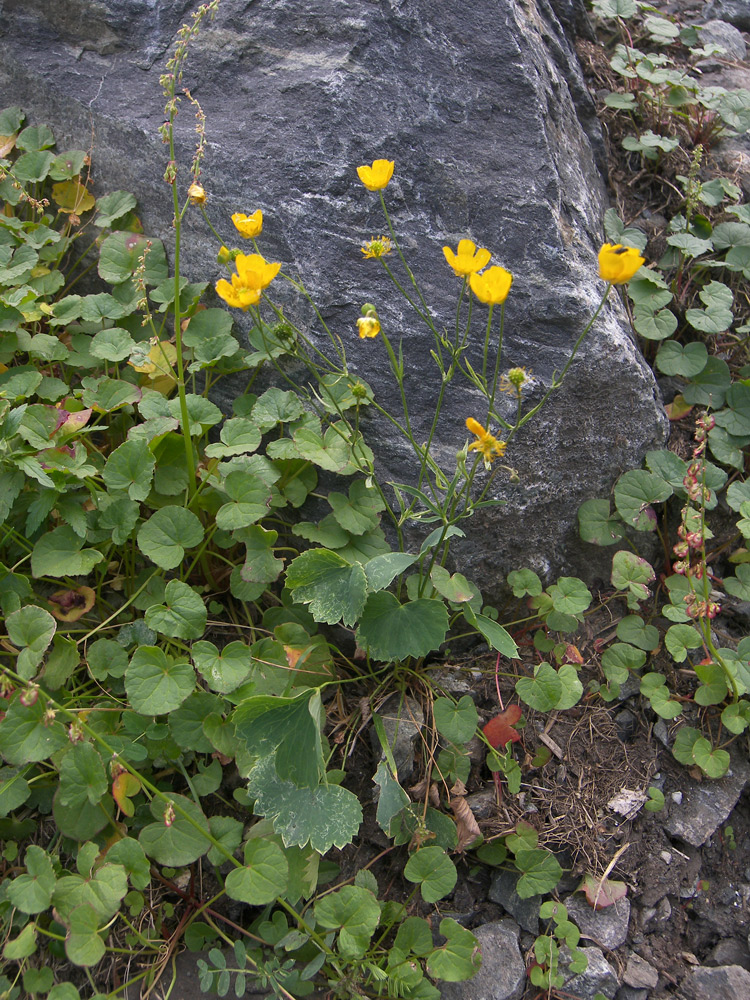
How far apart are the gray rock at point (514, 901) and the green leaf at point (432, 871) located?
0.26 metres

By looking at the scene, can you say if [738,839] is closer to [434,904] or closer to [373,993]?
[434,904]

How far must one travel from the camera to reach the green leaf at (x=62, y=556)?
1987 mm

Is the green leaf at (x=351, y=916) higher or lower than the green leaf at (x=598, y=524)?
lower

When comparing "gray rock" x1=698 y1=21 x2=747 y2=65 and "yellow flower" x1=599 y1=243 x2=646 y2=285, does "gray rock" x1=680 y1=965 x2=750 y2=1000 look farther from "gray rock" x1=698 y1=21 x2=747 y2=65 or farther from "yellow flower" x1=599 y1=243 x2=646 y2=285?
"gray rock" x1=698 y1=21 x2=747 y2=65

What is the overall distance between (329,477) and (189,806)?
3.22 ft

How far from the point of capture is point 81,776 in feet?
5.90

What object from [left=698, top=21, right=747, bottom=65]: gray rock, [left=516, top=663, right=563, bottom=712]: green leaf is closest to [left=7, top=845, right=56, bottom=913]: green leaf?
[left=516, top=663, right=563, bottom=712]: green leaf

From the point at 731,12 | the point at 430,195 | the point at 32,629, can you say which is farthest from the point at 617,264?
the point at 731,12

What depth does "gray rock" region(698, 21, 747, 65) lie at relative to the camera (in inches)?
132

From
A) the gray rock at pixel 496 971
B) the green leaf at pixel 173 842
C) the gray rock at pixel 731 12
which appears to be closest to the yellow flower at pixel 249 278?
the green leaf at pixel 173 842

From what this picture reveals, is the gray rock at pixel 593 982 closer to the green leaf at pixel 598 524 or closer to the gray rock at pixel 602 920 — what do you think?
the gray rock at pixel 602 920

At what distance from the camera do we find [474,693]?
2.20 meters

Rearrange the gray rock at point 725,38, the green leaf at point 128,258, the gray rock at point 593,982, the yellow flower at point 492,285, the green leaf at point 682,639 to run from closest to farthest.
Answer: the yellow flower at point 492,285, the gray rock at point 593,982, the green leaf at point 682,639, the green leaf at point 128,258, the gray rock at point 725,38

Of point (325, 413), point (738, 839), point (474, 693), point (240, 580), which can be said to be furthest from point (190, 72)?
point (738, 839)
